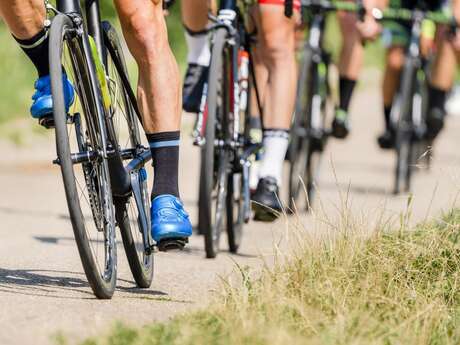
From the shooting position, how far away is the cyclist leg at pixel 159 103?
15.3ft

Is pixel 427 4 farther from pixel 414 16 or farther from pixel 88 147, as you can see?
pixel 88 147

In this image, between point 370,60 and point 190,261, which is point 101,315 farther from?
point 370,60

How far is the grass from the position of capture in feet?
11.9

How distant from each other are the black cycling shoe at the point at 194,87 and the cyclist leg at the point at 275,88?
30 cm

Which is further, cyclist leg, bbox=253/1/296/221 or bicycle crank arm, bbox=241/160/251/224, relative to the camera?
bicycle crank arm, bbox=241/160/251/224

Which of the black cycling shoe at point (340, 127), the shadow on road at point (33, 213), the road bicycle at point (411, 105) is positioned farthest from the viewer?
the road bicycle at point (411, 105)

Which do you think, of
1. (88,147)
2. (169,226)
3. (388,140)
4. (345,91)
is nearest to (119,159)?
(88,147)

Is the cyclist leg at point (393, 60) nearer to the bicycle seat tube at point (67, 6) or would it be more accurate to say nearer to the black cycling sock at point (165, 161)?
the black cycling sock at point (165, 161)

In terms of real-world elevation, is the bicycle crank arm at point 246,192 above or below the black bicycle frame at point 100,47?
below

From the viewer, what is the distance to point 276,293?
4.05 meters

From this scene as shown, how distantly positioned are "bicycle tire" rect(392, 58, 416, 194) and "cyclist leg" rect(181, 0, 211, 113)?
343 cm

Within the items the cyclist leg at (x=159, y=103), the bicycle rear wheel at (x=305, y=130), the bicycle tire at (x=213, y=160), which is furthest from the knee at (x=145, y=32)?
the bicycle rear wheel at (x=305, y=130)

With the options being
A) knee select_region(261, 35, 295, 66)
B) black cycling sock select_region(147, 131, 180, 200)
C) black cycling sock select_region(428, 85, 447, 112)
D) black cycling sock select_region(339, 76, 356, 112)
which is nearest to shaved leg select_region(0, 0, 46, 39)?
black cycling sock select_region(147, 131, 180, 200)

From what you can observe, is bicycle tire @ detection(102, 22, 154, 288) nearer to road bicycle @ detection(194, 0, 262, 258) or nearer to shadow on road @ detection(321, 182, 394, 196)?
road bicycle @ detection(194, 0, 262, 258)
